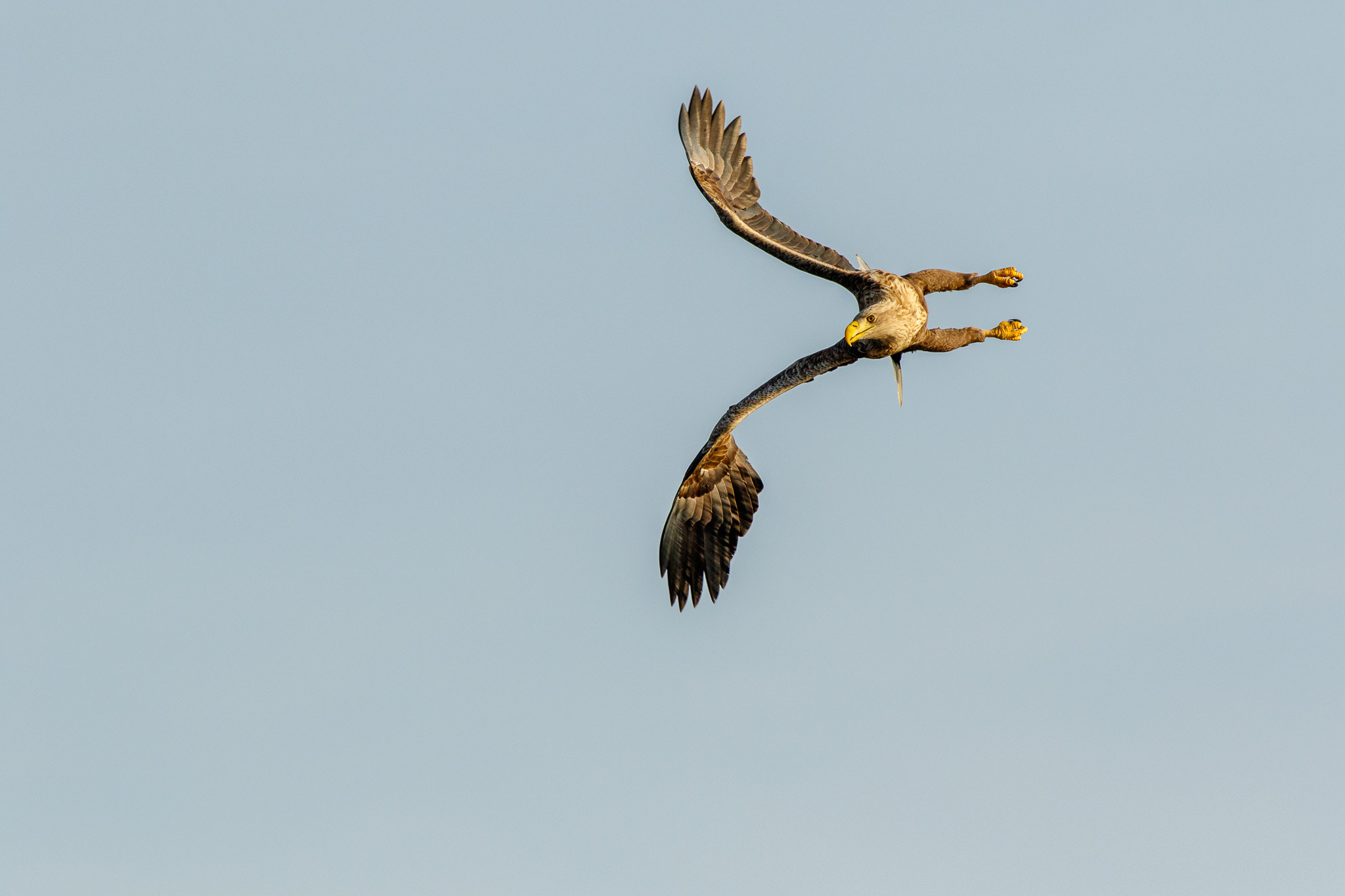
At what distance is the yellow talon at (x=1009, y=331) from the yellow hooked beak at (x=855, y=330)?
72.4 inches

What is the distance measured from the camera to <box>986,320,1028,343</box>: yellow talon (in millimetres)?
21656

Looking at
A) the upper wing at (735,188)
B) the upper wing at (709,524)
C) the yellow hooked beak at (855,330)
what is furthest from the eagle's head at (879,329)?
the upper wing at (709,524)

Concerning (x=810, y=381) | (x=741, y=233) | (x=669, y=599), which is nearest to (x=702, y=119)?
(x=741, y=233)

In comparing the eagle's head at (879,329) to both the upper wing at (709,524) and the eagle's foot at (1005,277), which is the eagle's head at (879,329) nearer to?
the eagle's foot at (1005,277)

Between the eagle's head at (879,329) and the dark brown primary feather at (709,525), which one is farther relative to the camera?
the dark brown primary feather at (709,525)

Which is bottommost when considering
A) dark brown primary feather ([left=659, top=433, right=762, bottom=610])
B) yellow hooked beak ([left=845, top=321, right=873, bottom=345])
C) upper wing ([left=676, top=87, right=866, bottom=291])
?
dark brown primary feather ([left=659, top=433, right=762, bottom=610])

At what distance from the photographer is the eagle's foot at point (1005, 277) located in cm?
2158

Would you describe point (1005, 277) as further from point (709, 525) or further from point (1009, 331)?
point (709, 525)

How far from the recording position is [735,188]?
2455 centimetres

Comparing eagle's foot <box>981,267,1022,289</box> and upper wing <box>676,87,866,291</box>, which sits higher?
upper wing <box>676,87,866,291</box>

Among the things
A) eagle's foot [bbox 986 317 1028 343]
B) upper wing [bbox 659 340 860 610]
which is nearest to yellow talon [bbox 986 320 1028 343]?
eagle's foot [bbox 986 317 1028 343]

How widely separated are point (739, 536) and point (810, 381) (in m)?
3.67

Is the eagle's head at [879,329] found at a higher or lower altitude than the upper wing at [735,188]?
lower

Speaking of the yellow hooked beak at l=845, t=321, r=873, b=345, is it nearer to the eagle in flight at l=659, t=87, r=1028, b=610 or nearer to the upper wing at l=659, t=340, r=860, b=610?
the eagle in flight at l=659, t=87, r=1028, b=610
